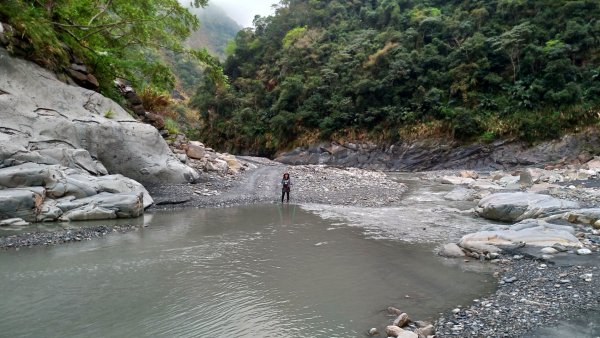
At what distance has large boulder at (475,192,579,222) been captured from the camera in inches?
458

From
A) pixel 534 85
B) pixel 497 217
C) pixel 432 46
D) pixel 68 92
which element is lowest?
pixel 497 217

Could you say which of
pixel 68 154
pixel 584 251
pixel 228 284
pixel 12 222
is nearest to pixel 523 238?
pixel 584 251

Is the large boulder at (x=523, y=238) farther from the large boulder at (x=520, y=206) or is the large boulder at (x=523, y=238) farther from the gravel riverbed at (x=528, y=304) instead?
the large boulder at (x=520, y=206)

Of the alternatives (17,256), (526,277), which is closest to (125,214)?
(17,256)

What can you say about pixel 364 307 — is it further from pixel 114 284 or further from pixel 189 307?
pixel 114 284

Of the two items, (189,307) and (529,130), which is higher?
(529,130)

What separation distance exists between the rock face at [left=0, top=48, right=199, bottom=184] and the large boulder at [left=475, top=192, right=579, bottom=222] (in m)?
13.0

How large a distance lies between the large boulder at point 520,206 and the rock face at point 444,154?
67.7ft

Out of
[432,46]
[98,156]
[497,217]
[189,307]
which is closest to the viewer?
[189,307]

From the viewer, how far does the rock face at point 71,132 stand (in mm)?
13523

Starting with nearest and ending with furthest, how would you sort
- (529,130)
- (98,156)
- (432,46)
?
(98,156)
(529,130)
(432,46)

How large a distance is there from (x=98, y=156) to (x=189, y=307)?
39.6 feet

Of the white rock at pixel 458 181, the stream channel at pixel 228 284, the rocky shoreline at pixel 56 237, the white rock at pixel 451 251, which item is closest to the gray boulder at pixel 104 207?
the rocky shoreline at pixel 56 237

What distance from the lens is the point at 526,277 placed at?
22.6ft
